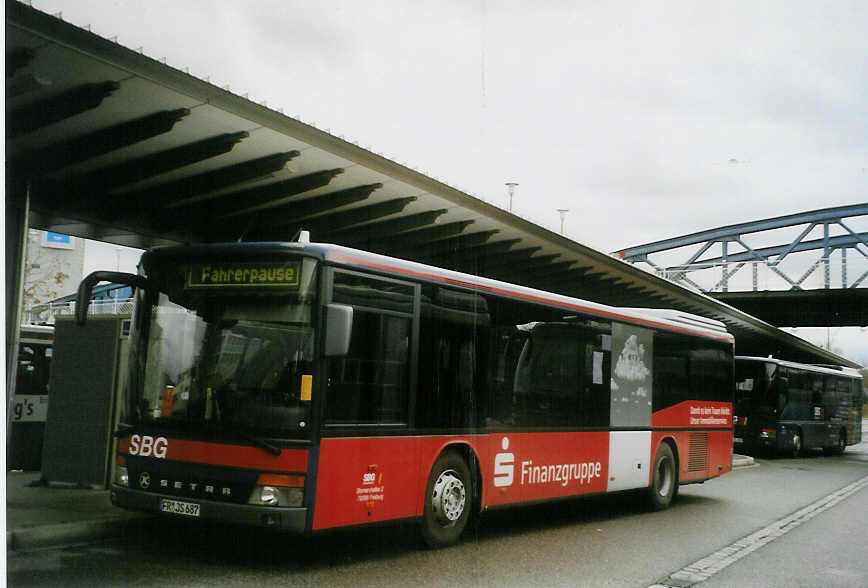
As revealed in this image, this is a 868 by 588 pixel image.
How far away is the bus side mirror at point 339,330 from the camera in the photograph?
7.58 metres

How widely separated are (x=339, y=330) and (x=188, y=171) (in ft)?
16.7

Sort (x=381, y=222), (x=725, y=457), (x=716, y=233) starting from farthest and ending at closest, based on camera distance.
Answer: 1. (x=716, y=233)
2. (x=725, y=457)
3. (x=381, y=222)

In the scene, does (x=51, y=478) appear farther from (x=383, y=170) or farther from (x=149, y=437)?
(x=383, y=170)

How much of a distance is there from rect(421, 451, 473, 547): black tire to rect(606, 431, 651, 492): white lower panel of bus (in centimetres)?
371

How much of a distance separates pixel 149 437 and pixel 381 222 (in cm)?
793

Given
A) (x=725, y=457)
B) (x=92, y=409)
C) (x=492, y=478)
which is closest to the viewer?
(x=492, y=478)

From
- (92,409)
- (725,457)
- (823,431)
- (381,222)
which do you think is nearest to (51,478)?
(92,409)

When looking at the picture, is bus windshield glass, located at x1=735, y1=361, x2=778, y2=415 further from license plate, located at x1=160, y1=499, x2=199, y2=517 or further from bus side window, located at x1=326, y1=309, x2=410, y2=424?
license plate, located at x1=160, y1=499, x2=199, y2=517

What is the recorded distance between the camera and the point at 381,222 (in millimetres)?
15477

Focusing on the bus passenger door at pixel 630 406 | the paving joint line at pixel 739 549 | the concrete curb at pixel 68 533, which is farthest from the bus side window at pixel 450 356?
the bus passenger door at pixel 630 406

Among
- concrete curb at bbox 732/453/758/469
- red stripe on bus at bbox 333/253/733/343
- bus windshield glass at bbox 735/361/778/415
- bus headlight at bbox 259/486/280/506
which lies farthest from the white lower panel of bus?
bus windshield glass at bbox 735/361/778/415

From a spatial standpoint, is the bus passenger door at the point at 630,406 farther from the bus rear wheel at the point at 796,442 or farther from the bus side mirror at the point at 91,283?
the bus rear wheel at the point at 796,442

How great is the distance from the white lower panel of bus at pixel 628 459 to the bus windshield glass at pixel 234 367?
6.27m

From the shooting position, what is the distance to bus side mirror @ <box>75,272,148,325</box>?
768cm
